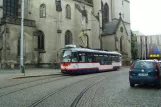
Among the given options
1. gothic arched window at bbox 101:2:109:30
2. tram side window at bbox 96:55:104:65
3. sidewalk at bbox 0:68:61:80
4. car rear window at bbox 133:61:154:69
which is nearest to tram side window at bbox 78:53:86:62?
tram side window at bbox 96:55:104:65

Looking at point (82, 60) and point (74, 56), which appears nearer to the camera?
point (74, 56)

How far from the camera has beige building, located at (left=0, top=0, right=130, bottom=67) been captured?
3241 centimetres

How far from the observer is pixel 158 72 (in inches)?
496

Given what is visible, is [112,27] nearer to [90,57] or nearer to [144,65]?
[90,57]

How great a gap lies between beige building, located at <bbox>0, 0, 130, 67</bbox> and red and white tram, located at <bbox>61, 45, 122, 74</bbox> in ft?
31.7

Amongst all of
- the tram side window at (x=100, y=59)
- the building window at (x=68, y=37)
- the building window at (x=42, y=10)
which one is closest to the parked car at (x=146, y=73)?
the tram side window at (x=100, y=59)

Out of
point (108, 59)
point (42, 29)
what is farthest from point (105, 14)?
point (108, 59)

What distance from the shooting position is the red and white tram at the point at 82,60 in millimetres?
23031

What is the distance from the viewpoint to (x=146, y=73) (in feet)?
41.2

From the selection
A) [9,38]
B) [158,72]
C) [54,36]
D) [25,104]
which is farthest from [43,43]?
[25,104]

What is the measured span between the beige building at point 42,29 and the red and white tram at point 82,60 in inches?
381

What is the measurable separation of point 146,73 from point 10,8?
28.8 m

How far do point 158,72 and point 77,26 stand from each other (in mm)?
28560

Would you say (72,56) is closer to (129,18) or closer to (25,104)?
(25,104)
